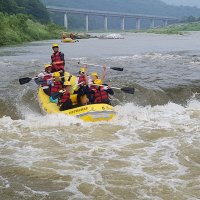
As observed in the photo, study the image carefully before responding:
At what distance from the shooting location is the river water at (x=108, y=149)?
5.68 metres

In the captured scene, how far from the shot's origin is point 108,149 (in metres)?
7.40

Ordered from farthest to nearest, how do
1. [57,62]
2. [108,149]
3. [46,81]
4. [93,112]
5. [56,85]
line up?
[57,62] → [46,81] → [56,85] → [93,112] → [108,149]

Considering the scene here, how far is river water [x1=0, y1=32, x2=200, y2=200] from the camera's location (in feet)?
18.6

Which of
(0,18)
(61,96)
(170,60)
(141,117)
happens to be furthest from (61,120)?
(0,18)

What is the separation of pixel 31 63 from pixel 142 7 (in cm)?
18343

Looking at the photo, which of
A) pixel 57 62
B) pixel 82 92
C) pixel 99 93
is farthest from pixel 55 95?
pixel 57 62

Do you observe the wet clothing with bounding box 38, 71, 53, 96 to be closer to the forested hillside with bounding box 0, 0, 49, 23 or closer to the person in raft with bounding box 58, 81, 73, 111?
Answer: the person in raft with bounding box 58, 81, 73, 111

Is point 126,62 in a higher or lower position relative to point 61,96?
lower

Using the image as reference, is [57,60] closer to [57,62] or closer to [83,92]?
[57,62]

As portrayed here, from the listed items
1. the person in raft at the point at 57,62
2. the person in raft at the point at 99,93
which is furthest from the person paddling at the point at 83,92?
the person in raft at the point at 57,62

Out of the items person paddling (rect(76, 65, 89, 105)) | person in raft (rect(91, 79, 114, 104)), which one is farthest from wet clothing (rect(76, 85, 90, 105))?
person in raft (rect(91, 79, 114, 104))

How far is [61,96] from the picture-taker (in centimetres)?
973

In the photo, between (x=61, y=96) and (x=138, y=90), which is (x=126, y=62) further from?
(x=61, y=96)

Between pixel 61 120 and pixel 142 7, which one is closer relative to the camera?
pixel 61 120
